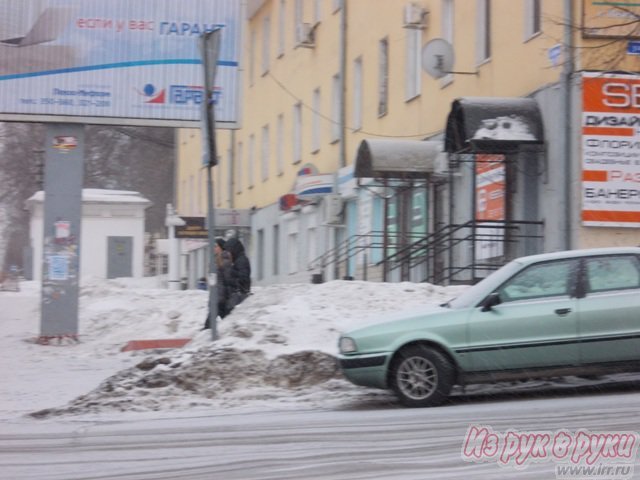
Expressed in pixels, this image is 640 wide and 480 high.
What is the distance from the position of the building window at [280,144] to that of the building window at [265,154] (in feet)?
5.02

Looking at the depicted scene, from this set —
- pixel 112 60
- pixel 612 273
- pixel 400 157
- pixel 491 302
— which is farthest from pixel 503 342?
pixel 112 60

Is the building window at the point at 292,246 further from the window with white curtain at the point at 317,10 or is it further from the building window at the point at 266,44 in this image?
the building window at the point at 266,44

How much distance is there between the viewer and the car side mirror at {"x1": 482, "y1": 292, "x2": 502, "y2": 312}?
11141 mm

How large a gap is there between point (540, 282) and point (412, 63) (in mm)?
14484

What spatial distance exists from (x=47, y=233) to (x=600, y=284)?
12055 mm

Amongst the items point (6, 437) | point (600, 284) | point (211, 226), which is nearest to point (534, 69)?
point (211, 226)

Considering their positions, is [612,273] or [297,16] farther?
[297,16]

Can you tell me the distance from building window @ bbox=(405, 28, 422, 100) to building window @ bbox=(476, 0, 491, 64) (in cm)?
342

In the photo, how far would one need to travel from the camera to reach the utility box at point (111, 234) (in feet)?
162

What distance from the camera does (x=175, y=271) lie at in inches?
1854

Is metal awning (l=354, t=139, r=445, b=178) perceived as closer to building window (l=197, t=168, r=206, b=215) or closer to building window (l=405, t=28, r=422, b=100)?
building window (l=405, t=28, r=422, b=100)

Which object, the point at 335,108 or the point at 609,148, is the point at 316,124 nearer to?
the point at 335,108

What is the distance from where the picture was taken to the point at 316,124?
33.1 meters

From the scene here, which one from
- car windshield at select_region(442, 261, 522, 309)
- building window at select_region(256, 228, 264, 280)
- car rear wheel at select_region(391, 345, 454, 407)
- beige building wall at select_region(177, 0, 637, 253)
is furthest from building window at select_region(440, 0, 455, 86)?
building window at select_region(256, 228, 264, 280)
